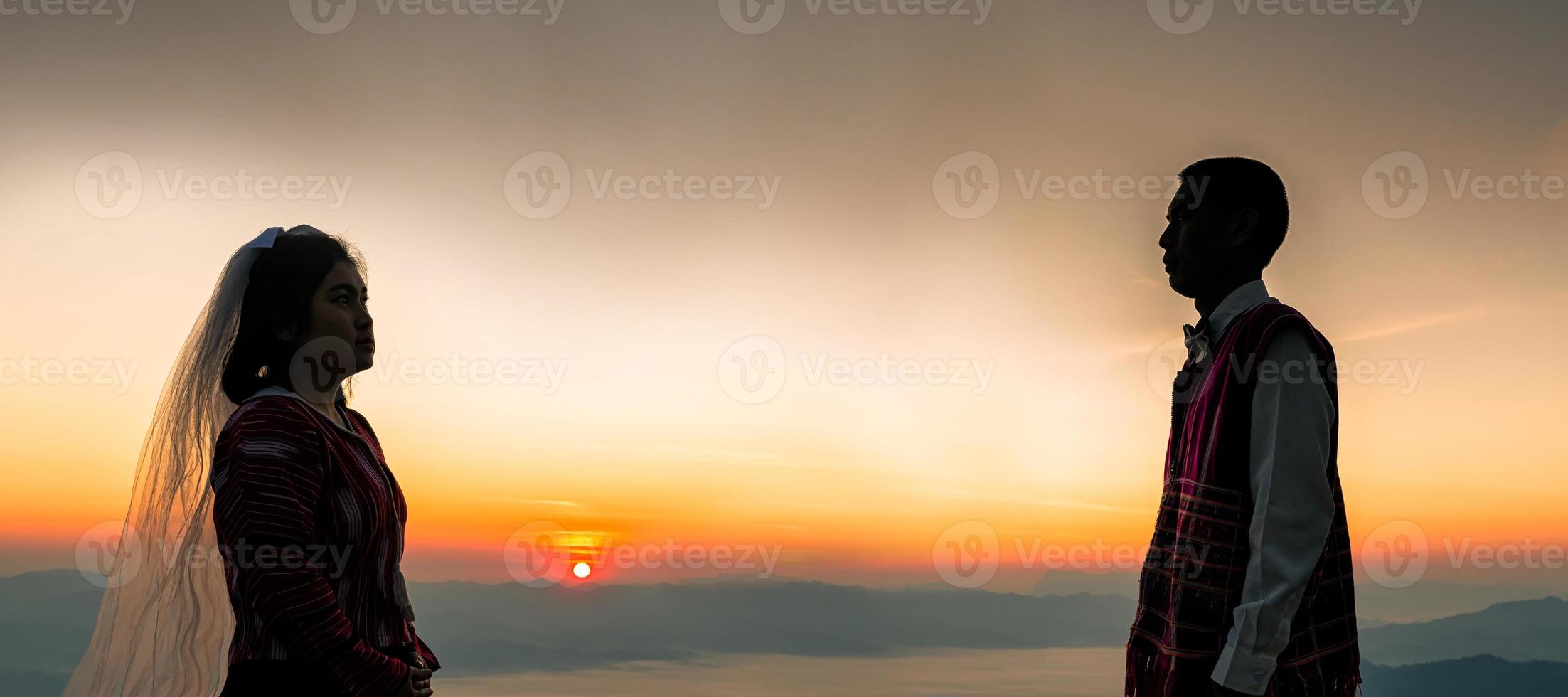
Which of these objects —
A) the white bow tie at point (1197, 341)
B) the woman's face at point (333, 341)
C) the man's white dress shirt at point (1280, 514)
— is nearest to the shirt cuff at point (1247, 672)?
the man's white dress shirt at point (1280, 514)

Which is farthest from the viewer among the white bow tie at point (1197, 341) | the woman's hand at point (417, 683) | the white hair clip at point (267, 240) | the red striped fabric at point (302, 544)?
the white bow tie at point (1197, 341)

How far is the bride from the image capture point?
1424 millimetres

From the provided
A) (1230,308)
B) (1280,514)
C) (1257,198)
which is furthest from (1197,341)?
(1280,514)

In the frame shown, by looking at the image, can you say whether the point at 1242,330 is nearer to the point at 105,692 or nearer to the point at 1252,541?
the point at 1252,541

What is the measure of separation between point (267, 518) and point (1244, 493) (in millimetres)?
1308

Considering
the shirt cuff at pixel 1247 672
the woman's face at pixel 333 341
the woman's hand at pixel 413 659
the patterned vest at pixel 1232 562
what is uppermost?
the woman's face at pixel 333 341

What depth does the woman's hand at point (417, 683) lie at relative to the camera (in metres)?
1.52

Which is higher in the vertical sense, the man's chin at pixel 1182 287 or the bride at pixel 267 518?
the man's chin at pixel 1182 287

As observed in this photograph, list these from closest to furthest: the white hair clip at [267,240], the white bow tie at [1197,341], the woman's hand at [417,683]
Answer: the woman's hand at [417,683] < the white hair clip at [267,240] < the white bow tie at [1197,341]

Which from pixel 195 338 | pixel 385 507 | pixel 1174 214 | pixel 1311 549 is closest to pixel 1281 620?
pixel 1311 549

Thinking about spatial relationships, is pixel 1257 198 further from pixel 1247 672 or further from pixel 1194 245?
pixel 1247 672

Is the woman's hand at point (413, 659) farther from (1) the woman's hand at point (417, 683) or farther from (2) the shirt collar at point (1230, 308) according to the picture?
(2) the shirt collar at point (1230, 308)

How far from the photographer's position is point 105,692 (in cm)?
175

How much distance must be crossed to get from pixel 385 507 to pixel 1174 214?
1278mm
